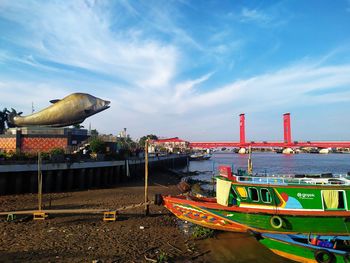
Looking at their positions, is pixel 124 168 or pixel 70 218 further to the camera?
pixel 124 168

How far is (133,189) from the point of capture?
25922mm

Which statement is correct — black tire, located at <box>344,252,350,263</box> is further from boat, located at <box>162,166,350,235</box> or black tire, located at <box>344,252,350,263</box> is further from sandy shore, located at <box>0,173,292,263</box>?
sandy shore, located at <box>0,173,292,263</box>

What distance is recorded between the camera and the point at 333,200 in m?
12.1

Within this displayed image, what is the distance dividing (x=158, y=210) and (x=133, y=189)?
29.6 feet

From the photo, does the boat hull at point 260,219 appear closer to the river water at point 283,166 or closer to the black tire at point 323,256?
the black tire at point 323,256

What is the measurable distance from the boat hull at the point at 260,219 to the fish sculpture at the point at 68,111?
23321 mm

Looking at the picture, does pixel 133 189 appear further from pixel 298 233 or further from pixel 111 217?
pixel 298 233

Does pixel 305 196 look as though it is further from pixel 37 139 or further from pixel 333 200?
pixel 37 139

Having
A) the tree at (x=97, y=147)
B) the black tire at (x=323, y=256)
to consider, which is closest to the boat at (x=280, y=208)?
the black tire at (x=323, y=256)

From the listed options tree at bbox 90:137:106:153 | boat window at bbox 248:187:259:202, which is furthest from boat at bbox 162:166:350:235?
tree at bbox 90:137:106:153

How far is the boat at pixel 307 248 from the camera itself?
32.2 ft

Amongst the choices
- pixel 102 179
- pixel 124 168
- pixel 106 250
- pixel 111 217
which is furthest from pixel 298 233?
pixel 124 168

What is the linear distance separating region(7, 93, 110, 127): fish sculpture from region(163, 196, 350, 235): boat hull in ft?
76.5

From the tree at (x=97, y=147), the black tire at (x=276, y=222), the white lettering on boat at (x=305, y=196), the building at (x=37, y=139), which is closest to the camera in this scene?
the black tire at (x=276, y=222)
